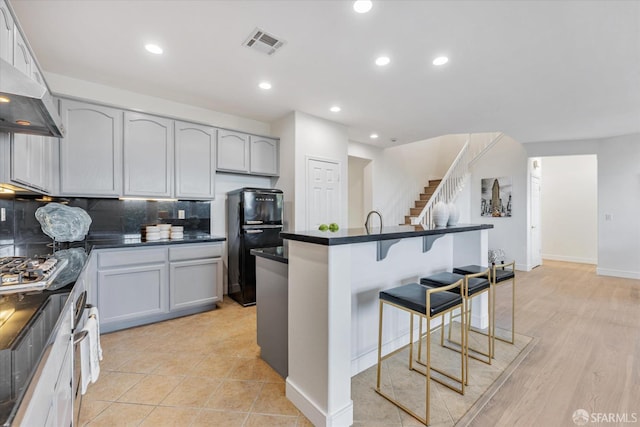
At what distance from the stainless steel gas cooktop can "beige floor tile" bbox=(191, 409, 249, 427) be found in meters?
1.13

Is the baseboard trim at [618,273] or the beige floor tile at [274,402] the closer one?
the beige floor tile at [274,402]

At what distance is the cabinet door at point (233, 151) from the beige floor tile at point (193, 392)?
8.54 ft

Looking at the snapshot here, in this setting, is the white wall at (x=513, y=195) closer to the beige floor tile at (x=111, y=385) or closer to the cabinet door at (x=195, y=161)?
the cabinet door at (x=195, y=161)

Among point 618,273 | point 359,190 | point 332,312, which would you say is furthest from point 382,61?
point 618,273

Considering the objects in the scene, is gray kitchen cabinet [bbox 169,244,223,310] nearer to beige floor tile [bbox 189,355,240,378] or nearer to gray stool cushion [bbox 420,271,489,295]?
beige floor tile [bbox 189,355,240,378]

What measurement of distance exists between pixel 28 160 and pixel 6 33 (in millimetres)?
924

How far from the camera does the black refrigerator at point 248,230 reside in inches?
146

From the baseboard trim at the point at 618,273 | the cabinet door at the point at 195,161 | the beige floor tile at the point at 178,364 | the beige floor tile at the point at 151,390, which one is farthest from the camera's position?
the baseboard trim at the point at 618,273

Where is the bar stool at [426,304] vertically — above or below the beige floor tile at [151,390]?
above

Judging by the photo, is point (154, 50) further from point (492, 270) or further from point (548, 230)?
point (548, 230)

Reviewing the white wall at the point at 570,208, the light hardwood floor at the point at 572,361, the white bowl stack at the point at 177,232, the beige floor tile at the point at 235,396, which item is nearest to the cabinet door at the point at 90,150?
the white bowl stack at the point at 177,232

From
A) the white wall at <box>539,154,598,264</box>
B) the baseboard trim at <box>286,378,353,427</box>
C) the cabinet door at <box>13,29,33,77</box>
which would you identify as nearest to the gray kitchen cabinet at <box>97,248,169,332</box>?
the cabinet door at <box>13,29,33,77</box>

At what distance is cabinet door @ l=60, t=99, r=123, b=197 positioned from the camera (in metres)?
2.84

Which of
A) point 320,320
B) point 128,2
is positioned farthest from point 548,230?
→ point 128,2
